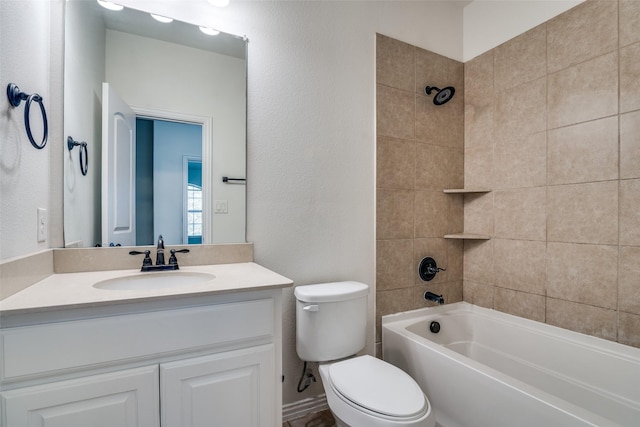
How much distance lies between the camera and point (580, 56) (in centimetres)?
166

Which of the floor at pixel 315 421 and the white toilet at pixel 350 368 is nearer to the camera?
the white toilet at pixel 350 368

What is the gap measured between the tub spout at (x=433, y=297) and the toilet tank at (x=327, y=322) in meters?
0.70

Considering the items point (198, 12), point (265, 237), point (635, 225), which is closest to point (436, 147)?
point (635, 225)

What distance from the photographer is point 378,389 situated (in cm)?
124

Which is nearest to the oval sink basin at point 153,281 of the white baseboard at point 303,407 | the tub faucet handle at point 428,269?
the white baseboard at point 303,407

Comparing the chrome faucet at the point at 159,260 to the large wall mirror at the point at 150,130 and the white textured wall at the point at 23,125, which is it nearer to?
the large wall mirror at the point at 150,130

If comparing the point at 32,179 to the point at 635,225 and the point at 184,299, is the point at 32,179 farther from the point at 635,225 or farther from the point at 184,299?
the point at 635,225

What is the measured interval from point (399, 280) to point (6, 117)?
198 cm

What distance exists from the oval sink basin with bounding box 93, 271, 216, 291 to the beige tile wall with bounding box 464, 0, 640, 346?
1.85 m

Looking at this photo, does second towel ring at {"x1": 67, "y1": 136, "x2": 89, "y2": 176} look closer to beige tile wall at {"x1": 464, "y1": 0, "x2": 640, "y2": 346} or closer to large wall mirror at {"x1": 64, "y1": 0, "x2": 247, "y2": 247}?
large wall mirror at {"x1": 64, "y1": 0, "x2": 247, "y2": 247}

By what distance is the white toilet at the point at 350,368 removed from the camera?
1.13 m

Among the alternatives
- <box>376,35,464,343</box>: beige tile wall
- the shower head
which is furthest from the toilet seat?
the shower head

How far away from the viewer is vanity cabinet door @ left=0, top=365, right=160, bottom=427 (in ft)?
2.64

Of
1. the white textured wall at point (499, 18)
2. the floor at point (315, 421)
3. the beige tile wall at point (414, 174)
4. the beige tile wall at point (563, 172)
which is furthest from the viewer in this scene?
the beige tile wall at point (414, 174)
